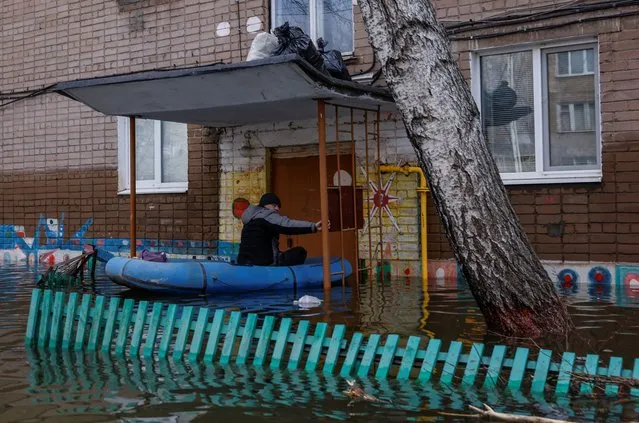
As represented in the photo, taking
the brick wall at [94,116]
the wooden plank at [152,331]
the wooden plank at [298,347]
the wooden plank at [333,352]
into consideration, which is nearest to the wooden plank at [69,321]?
the wooden plank at [152,331]

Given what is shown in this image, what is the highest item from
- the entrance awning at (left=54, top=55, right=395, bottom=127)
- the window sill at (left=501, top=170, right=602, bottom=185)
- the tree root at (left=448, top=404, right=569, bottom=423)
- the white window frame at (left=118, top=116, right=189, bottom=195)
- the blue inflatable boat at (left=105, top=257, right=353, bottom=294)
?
the entrance awning at (left=54, top=55, right=395, bottom=127)

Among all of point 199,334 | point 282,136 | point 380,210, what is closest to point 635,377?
point 199,334

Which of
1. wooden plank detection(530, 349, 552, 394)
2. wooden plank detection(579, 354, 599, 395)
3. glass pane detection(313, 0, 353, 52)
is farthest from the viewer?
glass pane detection(313, 0, 353, 52)

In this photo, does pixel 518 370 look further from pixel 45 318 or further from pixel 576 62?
pixel 576 62

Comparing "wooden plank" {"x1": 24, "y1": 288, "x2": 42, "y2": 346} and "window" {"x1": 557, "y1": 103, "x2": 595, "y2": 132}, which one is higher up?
"window" {"x1": 557, "y1": 103, "x2": 595, "y2": 132}

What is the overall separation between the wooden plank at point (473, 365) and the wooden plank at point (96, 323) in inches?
128

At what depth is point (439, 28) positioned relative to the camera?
260 inches

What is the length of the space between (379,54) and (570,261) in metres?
4.58

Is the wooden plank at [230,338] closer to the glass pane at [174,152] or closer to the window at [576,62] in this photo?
the window at [576,62]

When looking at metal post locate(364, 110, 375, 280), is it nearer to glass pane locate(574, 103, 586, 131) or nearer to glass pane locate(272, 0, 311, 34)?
glass pane locate(272, 0, 311, 34)

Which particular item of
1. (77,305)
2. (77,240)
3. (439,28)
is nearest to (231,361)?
(77,305)

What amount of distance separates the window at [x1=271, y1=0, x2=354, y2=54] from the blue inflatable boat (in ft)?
12.4

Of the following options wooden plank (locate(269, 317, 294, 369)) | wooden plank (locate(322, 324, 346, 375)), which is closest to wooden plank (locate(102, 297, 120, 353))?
wooden plank (locate(269, 317, 294, 369))

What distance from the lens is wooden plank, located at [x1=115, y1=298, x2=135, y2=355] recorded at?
6.68 meters
